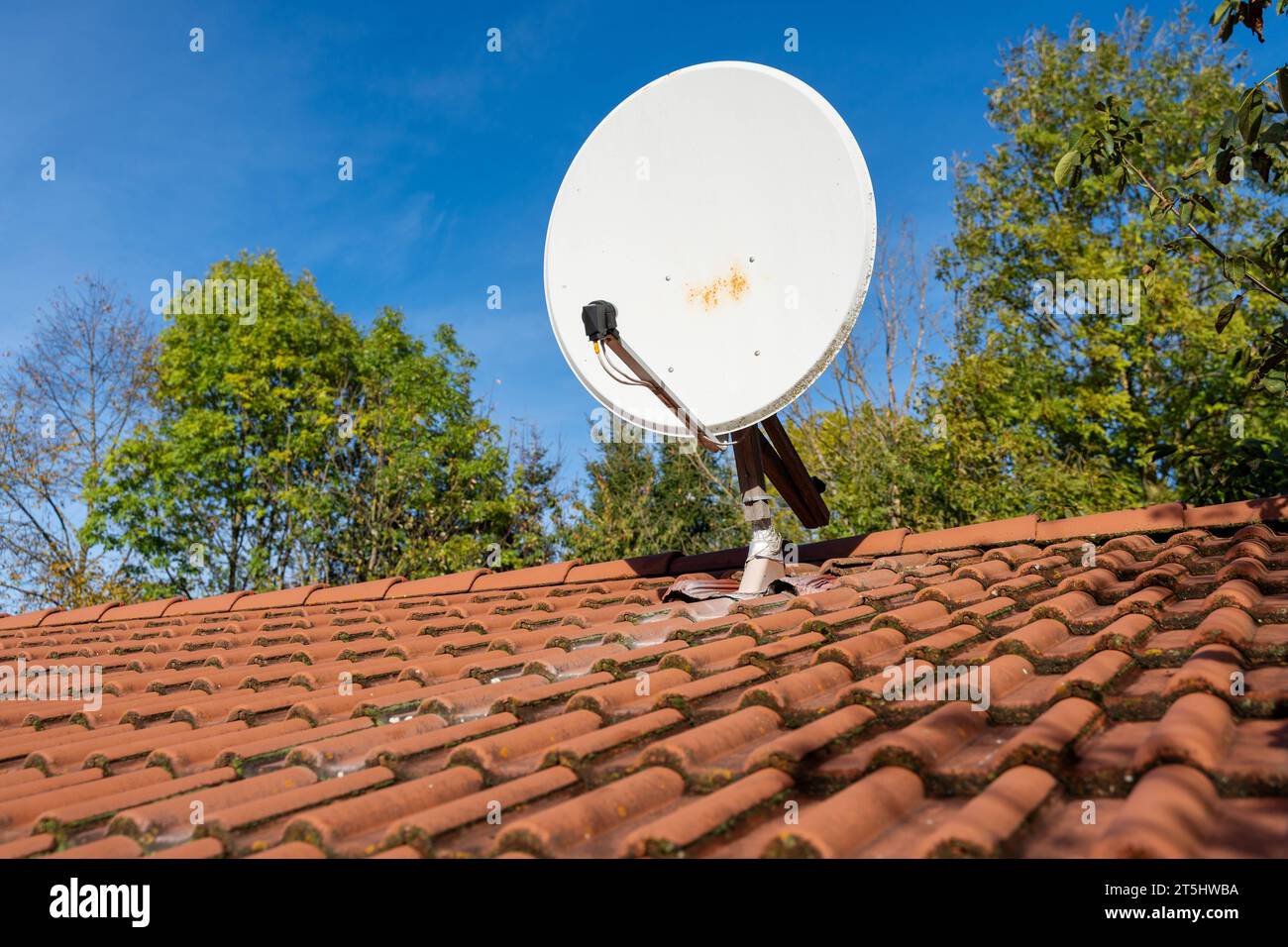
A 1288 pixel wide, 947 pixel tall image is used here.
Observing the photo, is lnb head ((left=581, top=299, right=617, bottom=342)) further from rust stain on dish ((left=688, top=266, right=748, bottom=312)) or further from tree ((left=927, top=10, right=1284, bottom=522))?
tree ((left=927, top=10, right=1284, bottom=522))

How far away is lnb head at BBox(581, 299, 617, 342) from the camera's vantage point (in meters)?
4.47

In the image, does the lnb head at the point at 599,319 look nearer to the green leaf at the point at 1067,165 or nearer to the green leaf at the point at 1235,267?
the green leaf at the point at 1067,165

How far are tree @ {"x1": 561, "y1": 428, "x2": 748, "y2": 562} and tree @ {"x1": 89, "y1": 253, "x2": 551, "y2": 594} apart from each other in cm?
236

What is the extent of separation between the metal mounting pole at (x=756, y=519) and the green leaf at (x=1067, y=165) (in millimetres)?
1939

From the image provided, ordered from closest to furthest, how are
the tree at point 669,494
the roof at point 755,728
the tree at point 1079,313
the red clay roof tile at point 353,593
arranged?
the roof at point 755,728 < the red clay roof tile at point 353,593 < the tree at point 1079,313 < the tree at point 669,494

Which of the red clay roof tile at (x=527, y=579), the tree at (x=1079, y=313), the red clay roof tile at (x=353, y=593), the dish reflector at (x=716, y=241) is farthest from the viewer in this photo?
the tree at (x=1079, y=313)

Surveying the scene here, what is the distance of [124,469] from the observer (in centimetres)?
2314

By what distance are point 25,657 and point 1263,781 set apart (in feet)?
23.9

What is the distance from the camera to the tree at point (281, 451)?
874 inches

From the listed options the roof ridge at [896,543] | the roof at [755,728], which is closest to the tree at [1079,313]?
the roof ridge at [896,543]

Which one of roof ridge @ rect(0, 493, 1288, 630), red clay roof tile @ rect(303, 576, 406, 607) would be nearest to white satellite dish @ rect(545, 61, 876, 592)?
roof ridge @ rect(0, 493, 1288, 630)

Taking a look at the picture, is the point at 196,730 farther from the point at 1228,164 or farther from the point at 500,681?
the point at 1228,164

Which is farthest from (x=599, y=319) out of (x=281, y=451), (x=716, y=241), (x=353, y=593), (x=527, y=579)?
(x=281, y=451)

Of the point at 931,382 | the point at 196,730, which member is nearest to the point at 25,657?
the point at 196,730
